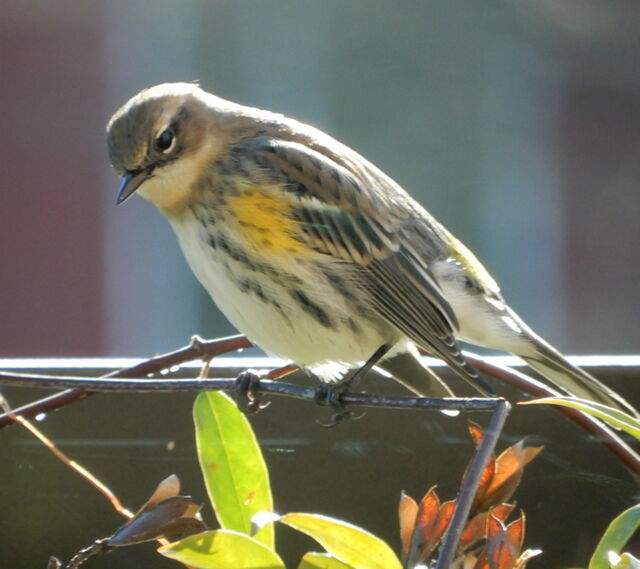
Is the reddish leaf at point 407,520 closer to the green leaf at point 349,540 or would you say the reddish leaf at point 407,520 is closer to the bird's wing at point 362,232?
the green leaf at point 349,540

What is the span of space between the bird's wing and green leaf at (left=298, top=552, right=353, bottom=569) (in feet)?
2.26

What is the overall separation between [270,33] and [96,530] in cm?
510

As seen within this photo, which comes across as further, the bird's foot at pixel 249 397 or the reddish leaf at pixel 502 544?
the bird's foot at pixel 249 397

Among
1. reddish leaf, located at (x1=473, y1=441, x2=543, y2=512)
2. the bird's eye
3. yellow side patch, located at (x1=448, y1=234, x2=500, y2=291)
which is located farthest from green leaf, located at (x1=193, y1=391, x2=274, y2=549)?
yellow side patch, located at (x1=448, y1=234, x2=500, y2=291)

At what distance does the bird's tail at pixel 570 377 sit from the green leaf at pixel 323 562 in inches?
22.9

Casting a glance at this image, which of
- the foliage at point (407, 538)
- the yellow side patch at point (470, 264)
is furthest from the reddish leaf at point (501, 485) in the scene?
the yellow side patch at point (470, 264)

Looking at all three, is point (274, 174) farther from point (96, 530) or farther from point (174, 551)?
point (174, 551)

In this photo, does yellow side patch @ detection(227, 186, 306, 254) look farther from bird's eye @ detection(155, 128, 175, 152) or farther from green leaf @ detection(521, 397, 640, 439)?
green leaf @ detection(521, 397, 640, 439)

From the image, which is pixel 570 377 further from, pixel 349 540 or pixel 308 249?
pixel 349 540

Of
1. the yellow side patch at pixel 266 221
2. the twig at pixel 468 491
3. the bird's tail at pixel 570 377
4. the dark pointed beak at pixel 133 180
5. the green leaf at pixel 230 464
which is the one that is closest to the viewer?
the twig at pixel 468 491

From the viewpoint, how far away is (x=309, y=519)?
123 cm

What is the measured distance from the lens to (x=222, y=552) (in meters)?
1.24

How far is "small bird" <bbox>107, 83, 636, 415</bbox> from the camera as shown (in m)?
1.93

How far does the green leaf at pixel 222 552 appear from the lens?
1221mm
